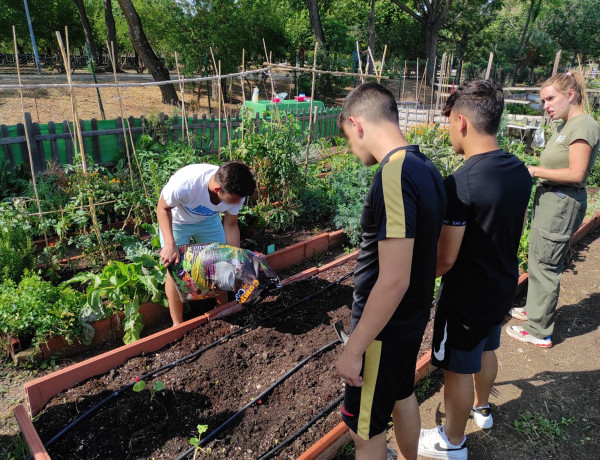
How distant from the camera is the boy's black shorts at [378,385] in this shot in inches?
61.5

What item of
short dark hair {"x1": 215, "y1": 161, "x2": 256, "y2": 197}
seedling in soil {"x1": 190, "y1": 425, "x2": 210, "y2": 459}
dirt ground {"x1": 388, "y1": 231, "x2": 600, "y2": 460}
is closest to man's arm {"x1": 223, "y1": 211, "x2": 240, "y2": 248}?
short dark hair {"x1": 215, "y1": 161, "x2": 256, "y2": 197}

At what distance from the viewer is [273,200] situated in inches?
201

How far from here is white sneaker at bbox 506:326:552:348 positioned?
3.44 metres

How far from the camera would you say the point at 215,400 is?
8.54 feet

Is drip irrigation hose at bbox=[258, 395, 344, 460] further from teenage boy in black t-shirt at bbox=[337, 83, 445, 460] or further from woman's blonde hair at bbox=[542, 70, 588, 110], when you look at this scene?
woman's blonde hair at bbox=[542, 70, 588, 110]

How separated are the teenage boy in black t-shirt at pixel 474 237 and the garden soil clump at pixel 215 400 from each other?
92 cm

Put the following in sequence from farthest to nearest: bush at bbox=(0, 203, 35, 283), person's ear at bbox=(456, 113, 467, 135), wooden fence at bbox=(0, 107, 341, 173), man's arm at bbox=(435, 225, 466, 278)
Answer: wooden fence at bbox=(0, 107, 341, 173) → bush at bbox=(0, 203, 35, 283) → person's ear at bbox=(456, 113, 467, 135) → man's arm at bbox=(435, 225, 466, 278)

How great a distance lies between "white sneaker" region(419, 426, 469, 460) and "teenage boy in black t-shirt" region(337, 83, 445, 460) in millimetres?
759

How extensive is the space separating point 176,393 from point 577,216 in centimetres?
313

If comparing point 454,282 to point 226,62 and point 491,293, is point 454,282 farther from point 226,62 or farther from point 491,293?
point 226,62

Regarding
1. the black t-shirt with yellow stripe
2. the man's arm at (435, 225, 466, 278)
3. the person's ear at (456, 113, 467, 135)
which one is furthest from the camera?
the person's ear at (456, 113, 467, 135)

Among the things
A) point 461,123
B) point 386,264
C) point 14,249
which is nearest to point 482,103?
point 461,123

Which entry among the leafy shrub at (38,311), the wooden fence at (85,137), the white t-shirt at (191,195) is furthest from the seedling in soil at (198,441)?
the wooden fence at (85,137)

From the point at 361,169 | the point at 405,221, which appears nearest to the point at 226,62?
the point at 361,169
